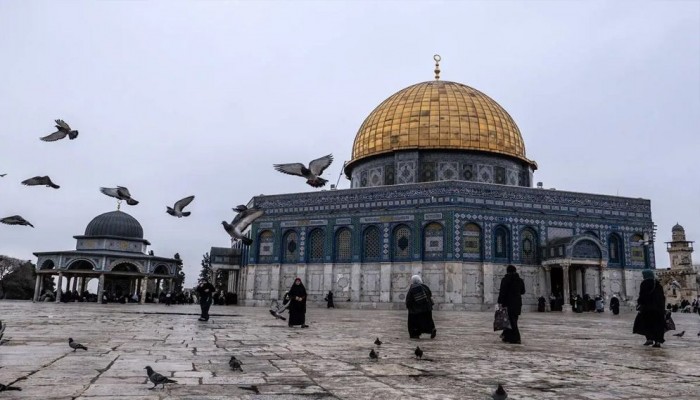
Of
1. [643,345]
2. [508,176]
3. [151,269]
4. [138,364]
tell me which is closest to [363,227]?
[508,176]

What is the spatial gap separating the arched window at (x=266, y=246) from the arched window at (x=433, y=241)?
9.59 meters

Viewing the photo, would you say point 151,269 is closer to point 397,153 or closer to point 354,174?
point 354,174

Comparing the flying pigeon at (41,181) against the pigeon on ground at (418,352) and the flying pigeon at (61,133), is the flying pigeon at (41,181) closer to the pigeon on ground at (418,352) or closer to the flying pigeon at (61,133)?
the flying pigeon at (61,133)

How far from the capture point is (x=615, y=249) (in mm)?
32406

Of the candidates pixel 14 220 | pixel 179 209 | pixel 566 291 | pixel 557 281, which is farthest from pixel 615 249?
pixel 14 220

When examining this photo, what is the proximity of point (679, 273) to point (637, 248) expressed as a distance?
4116 centimetres

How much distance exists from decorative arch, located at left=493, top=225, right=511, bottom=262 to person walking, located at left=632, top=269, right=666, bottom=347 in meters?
20.8

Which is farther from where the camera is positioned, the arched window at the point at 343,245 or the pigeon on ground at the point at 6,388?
the arched window at the point at 343,245

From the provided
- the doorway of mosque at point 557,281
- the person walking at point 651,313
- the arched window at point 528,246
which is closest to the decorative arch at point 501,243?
the arched window at point 528,246

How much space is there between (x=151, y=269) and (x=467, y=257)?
2398cm

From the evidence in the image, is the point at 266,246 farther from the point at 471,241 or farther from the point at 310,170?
the point at 310,170

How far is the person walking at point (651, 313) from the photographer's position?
885 cm

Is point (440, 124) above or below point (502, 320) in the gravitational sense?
above

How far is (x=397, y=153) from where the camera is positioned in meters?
34.8
